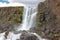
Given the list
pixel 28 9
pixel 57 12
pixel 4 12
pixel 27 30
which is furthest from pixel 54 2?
pixel 4 12

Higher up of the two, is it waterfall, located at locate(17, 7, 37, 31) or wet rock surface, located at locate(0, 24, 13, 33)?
waterfall, located at locate(17, 7, 37, 31)

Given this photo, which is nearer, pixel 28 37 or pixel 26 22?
pixel 28 37

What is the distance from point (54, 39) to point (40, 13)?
2.98ft

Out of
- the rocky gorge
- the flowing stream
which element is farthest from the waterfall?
the rocky gorge

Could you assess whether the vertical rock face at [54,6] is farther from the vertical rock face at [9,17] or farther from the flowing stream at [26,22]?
the vertical rock face at [9,17]

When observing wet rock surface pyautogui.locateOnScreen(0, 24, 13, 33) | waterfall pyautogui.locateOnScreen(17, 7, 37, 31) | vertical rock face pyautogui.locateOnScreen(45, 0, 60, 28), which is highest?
vertical rock face pyautogui.locateOnScreen(45, 0, 60, 28)

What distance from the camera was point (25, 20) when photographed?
5.76 meters

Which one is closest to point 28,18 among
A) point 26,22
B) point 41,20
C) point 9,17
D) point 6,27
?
point 26,22

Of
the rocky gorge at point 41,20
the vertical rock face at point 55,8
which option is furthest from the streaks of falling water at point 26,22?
the vertical rock face at point 55,8

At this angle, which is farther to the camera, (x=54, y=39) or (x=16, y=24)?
(x=16, y=24)

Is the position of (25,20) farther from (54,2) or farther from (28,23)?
(54,2)

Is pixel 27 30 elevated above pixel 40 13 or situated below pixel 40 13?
below

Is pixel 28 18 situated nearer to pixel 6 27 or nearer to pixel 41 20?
pixel 41 20

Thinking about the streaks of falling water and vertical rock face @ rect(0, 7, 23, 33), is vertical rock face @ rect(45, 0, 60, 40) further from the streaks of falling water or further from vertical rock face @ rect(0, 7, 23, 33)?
vertical rock face @ rect(0, 7, 23, 33)
